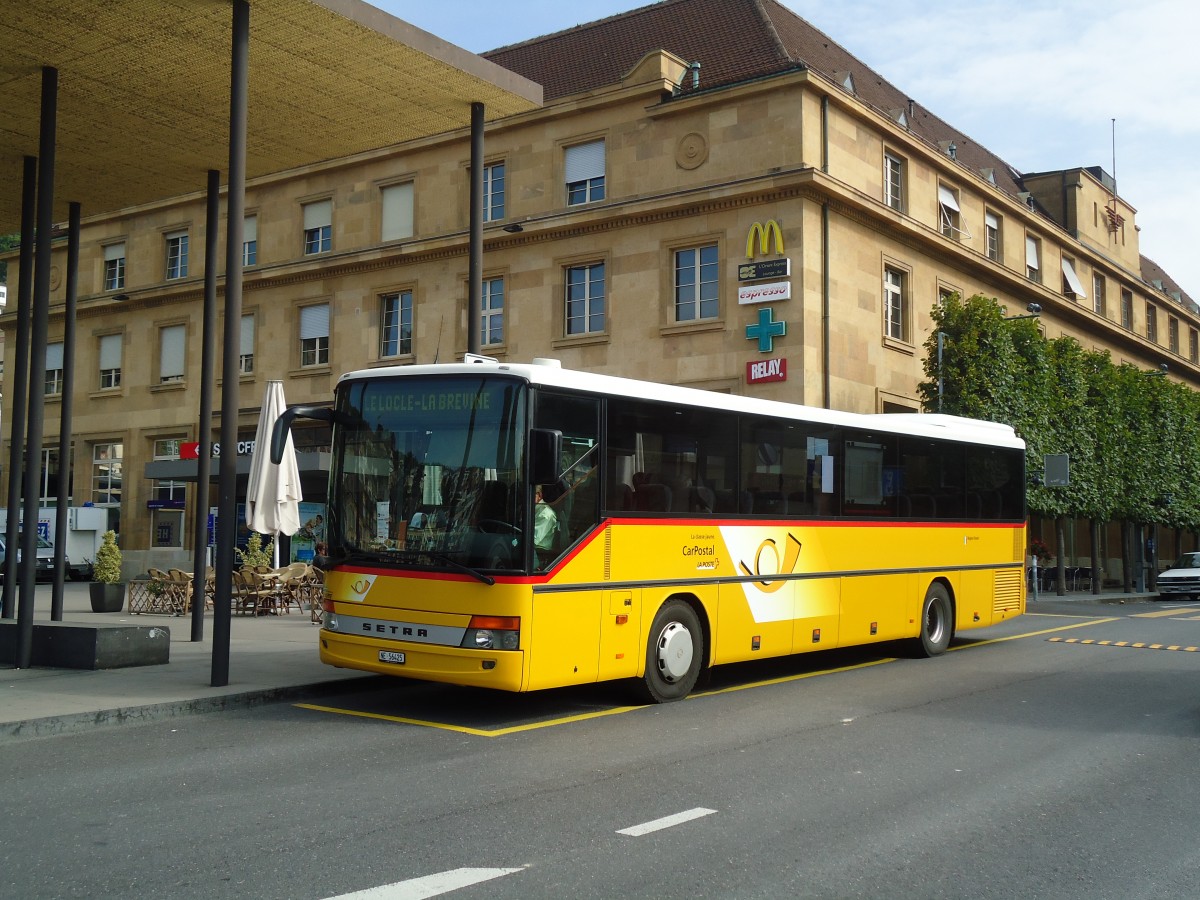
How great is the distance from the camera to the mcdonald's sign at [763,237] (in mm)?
28781

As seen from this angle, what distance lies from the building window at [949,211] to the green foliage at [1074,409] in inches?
105

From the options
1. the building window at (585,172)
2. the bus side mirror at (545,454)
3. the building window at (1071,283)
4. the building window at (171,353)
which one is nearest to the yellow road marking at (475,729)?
the bus side mirror at (545,454)

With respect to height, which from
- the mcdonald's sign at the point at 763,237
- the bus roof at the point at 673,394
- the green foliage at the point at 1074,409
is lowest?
the bus roof at the point at 673,394

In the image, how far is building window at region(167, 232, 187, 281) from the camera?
41.0 metres

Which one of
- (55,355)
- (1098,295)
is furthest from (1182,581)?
(55,355)

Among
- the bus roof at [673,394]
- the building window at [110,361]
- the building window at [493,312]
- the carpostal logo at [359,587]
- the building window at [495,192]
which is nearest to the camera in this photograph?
the bus roof at [673,394]

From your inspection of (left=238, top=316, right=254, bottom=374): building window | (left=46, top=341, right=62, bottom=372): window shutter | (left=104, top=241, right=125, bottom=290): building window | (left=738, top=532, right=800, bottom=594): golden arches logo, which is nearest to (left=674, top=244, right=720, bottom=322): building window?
(left=238, top=316, right=254, bottom=374): building window

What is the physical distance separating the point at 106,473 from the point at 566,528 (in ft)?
119

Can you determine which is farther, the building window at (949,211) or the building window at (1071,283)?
the building window at (1071,283)

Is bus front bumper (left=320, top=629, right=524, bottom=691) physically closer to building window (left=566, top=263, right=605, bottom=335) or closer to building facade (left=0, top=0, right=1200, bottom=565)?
building facade (left=0, top=0, right=1200, bottom=565)

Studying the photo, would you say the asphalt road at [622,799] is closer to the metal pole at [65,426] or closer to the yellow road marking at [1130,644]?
the yellow road marking at [1130,644]

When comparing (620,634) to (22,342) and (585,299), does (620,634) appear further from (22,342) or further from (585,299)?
(585,299)

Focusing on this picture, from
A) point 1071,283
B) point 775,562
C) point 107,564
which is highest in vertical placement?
point 1071,283

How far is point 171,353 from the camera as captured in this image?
40.8 meters
